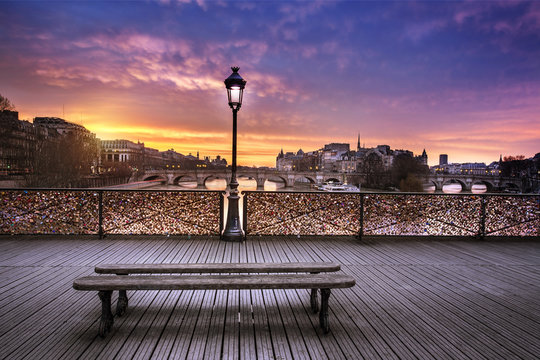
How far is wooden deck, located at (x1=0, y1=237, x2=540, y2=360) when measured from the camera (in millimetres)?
2592

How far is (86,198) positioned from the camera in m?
6.75

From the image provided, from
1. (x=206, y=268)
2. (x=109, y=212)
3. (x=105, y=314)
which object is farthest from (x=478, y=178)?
(x=105, y=314)

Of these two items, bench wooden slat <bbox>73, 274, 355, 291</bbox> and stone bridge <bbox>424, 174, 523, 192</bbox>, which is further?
stone bridge <bbox>424, 174, 523, 192</bbox>

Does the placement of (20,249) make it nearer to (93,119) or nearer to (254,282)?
(254,282)

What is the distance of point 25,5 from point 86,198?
24.7 m

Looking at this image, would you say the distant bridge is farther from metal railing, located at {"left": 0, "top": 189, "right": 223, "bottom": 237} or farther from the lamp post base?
the lamp post base

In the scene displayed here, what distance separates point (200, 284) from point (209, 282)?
9 centimetres

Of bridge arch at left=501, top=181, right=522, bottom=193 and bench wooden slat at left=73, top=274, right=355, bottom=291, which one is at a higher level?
bench wooden slat at left=73, top=274, right=355, bottom=291

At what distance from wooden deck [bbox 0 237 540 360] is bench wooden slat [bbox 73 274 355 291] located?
0.55 metres

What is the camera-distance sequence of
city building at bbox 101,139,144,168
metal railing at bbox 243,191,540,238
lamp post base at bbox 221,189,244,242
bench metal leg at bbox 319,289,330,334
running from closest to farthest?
bench metal leg at bbox 319,289,330,334, lamp post base at bbox 221,189,244,242, metal railing at bbox 243,191,540,238, city building at bbox 101,139,144,168

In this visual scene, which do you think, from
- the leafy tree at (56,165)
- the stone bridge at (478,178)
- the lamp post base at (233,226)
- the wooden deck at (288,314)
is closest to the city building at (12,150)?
the leafy tree at (56,165)

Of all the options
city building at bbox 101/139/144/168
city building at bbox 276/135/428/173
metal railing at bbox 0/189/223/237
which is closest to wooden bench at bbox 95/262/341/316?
metal railing at bbox 0/189/223/237

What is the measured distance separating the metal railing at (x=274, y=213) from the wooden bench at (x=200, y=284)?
388 centimetres

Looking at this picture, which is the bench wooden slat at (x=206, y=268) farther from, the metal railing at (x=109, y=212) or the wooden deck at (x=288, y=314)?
the metal railing at (x=109, y=212)
